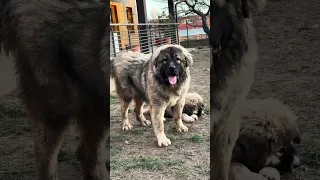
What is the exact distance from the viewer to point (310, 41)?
2.15m

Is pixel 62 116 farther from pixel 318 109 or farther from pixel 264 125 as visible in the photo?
pixel 318 109

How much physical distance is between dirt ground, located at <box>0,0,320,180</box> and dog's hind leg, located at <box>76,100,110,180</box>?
4 centimetres

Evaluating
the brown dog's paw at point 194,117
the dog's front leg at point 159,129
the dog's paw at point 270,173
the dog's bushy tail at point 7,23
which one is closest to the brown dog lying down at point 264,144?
the dog's paw at point 270,173

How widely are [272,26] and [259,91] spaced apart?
0.40 metres

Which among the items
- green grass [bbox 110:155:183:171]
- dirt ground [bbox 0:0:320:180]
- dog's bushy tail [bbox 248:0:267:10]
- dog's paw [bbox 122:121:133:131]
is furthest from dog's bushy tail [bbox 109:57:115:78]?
dog's bushy tail [bbox 248:0:267:10]

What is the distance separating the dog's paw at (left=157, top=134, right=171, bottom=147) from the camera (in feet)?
3.91

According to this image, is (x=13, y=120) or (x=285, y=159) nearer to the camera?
(x=13, y=120)

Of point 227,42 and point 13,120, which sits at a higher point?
point 227,42

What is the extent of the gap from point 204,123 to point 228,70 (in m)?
0.23

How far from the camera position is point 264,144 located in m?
1.58

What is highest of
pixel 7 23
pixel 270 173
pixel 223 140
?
pixel 7 23

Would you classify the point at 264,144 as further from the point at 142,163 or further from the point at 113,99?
the point at 113,99

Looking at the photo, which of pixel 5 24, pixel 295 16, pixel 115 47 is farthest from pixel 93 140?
pixel 295 16

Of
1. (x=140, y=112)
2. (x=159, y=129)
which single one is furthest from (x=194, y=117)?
(x=140, y=112)
